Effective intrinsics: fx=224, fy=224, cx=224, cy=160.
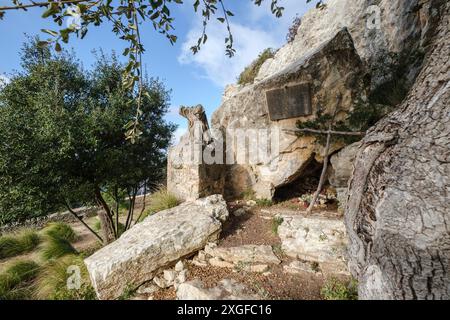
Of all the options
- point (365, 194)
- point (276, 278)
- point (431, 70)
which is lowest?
point (276, 278)

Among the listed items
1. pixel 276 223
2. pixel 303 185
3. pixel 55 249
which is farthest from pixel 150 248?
pixel 303 185

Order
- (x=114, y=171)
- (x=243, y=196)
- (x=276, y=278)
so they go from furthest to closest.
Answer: (x=243, y=196)
(x=114, y=171)
(x=276, y=278)

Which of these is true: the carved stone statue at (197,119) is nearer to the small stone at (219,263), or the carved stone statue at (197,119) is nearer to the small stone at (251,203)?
the small stone at (251,203)

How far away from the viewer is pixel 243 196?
22.8ft

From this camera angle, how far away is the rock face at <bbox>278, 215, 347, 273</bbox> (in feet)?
10.9

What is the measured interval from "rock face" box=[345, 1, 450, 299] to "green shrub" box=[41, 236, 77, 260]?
7268 mm

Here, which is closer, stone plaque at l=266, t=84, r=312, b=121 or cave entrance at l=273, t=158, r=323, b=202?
stone plaque at l=266, t=84, r=312, b=121

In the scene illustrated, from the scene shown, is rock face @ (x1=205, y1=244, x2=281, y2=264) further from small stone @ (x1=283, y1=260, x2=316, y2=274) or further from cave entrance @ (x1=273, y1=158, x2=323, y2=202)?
cave entrance @ (x1=273, y1=158, x2=323, y2=202)

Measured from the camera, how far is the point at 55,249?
20.7 ft

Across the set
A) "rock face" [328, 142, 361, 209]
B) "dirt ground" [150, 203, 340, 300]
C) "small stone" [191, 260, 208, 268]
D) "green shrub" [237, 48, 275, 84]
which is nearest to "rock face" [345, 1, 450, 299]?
"dirt ground" [150, 203, 340, 300]

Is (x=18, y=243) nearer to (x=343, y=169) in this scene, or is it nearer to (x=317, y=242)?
(x=317, y=242)

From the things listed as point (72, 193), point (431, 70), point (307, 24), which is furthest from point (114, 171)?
point (307, 24)
